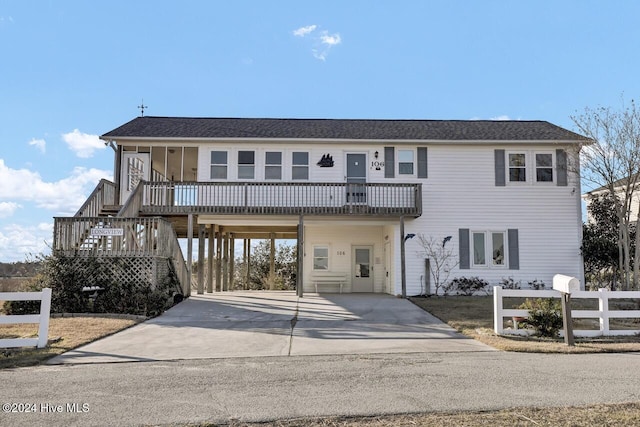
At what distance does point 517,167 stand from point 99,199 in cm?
1425

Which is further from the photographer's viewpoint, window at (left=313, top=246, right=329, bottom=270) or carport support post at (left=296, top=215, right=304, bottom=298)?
window at (left=313, top=246, right=329, bottom=270)

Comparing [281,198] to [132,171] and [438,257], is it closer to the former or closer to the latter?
[132,171]

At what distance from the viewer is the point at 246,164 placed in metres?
19.6

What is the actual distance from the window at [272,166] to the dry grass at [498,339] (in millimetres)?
7216

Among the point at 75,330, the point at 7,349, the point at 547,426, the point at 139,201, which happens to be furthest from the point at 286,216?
the point at 547,426

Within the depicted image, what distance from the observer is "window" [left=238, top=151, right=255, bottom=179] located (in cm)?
1950

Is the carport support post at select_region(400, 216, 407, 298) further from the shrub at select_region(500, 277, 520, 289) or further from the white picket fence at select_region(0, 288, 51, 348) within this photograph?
the white picket fence at select_region(0, 288, 51, 348)

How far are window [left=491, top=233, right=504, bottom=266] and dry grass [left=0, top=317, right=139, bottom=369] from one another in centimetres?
1224

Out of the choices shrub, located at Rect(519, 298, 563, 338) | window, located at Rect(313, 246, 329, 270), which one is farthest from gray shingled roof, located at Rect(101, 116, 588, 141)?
shrub, located at Rect(519, 298, 563, 338)

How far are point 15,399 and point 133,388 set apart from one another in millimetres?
1199

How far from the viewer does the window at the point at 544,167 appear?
761 inches

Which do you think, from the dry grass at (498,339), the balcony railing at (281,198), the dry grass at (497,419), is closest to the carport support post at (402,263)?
the balcony railing at (281,198)

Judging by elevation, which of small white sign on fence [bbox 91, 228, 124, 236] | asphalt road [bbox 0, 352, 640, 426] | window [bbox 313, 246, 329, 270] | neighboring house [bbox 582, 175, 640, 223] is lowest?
asphalt road [bbox 0, 352, 640, 426]

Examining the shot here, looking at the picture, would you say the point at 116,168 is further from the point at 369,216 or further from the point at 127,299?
the point at 369,216
